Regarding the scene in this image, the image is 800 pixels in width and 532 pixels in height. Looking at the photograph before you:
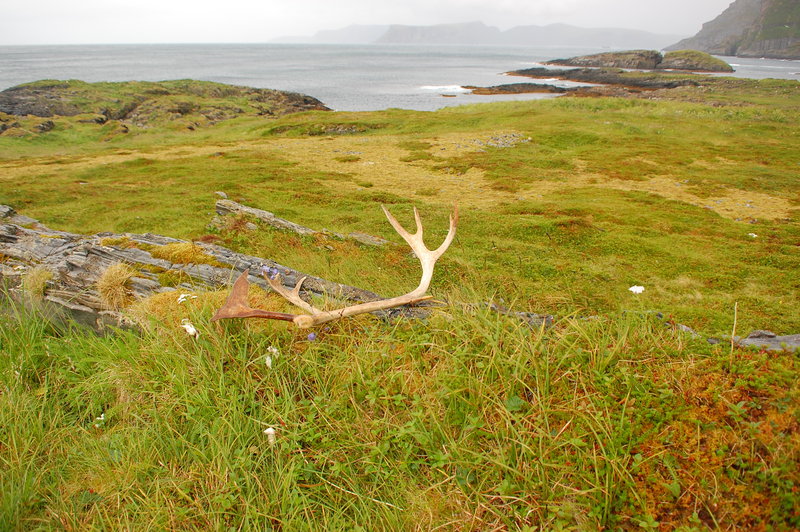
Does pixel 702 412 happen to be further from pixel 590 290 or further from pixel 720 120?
pixel 720 120

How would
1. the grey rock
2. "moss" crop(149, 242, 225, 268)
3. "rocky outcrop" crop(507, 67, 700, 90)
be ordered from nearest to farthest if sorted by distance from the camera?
the grey rock, "moss" crop(149, 242, 225, 268), "rocky outcrop" crop(507, 67, 700, 90)

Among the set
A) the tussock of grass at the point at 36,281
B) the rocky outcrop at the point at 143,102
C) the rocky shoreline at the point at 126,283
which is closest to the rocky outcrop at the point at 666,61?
the rocky outcrop at the point at 143,102

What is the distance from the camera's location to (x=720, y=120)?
111ft

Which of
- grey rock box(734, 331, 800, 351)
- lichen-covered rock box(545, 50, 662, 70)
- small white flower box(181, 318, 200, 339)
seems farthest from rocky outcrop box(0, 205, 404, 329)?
lichen-covered rock box(545, 50, 662, 70)

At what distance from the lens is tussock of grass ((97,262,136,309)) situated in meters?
5.11

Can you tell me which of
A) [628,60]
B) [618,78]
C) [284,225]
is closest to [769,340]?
[284,225]

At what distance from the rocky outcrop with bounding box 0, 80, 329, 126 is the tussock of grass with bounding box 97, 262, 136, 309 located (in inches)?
1864

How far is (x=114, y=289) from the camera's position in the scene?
5180 millimetres

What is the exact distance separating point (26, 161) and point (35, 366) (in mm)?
29430

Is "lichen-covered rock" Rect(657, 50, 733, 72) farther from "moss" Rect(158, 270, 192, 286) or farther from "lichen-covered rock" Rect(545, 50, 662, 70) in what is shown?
"moss" Rect(158, 270, 192, 286)

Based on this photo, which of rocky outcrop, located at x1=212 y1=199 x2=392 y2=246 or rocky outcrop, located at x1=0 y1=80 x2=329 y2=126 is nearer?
rocky outcrop, located at x1=212 y1=199 x2=392 y2=246

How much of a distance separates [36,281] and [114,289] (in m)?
1.21

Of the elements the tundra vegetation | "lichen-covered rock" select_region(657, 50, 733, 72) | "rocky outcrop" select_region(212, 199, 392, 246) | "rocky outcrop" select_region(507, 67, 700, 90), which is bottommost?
"rocky outcrop" select_region(212, 199, 392, 246)

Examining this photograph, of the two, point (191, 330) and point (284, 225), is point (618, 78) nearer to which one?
point (284, 225)
